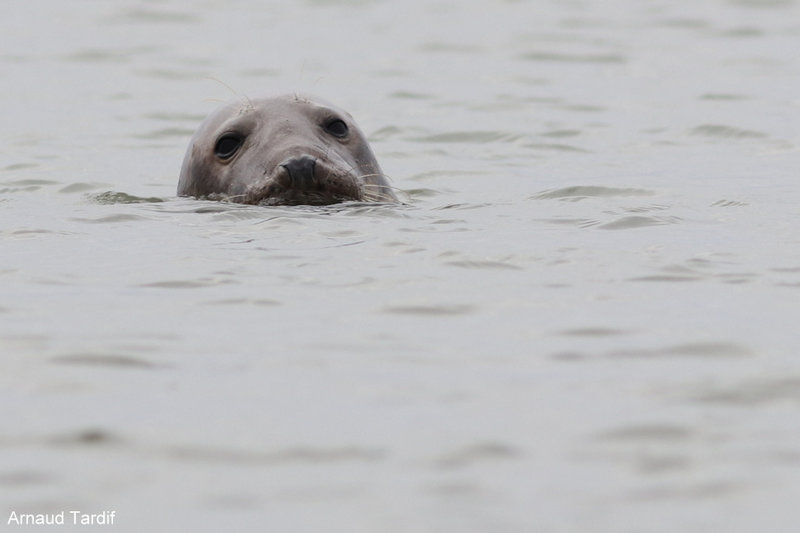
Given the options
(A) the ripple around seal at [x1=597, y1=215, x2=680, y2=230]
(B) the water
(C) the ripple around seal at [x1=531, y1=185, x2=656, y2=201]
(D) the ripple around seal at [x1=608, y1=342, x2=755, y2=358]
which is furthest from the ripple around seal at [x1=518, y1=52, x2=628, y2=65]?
(D) the ripple around seal at [x1=608, y1=342, x2=755, y2=358]

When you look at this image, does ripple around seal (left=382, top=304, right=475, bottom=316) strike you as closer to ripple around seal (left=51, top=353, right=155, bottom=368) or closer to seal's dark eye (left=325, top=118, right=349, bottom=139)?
ripple around seal (left=51, top=353, right=155, bottom=368)

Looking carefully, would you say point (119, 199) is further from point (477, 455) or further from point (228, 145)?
point (477, 455)

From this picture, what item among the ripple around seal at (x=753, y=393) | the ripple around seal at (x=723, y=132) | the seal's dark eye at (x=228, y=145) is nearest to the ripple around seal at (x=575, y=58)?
the ripple around seal at (x=723, y=132)

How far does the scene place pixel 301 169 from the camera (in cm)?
809

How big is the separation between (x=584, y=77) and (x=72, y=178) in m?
7.97

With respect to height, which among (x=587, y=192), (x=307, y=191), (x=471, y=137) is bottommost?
(x=471, y=137)

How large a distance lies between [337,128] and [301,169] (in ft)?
3.70

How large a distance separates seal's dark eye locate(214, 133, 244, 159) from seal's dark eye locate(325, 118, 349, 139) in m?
0.53

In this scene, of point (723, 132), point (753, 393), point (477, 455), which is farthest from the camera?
point (723, 132)

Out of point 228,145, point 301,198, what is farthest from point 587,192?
point 301,198

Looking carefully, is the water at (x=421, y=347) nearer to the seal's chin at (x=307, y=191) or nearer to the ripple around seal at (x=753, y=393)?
the ripple around seal at (x=753, y=393)

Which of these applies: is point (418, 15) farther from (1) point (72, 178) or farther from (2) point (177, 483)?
(2) point (177, 483)

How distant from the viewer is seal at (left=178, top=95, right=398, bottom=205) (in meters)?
8.24

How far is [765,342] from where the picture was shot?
17.7 ft
